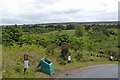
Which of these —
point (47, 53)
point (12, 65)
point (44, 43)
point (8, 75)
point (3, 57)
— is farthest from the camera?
point (44, 43)

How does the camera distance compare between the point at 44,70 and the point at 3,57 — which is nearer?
the point at 44,70

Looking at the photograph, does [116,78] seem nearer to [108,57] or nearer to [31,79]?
[31,79]

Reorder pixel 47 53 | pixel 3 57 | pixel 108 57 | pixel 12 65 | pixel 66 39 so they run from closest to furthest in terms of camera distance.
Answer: pixel 12 65
pixel 3 57
pixel 47 53
pixel 108 57
pixel 66 39

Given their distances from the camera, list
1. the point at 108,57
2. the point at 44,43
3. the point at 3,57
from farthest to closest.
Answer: the point at 108,57 → the point at 44,43 → the point at 3,57

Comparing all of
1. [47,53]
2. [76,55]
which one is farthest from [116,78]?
[76,55]

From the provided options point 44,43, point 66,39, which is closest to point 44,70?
point 44,43

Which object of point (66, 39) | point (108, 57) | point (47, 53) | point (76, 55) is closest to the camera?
point (47, 53)

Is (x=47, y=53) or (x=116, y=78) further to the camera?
(x=47, y=53)

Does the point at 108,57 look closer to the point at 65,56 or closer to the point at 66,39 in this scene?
the point at 66,39
